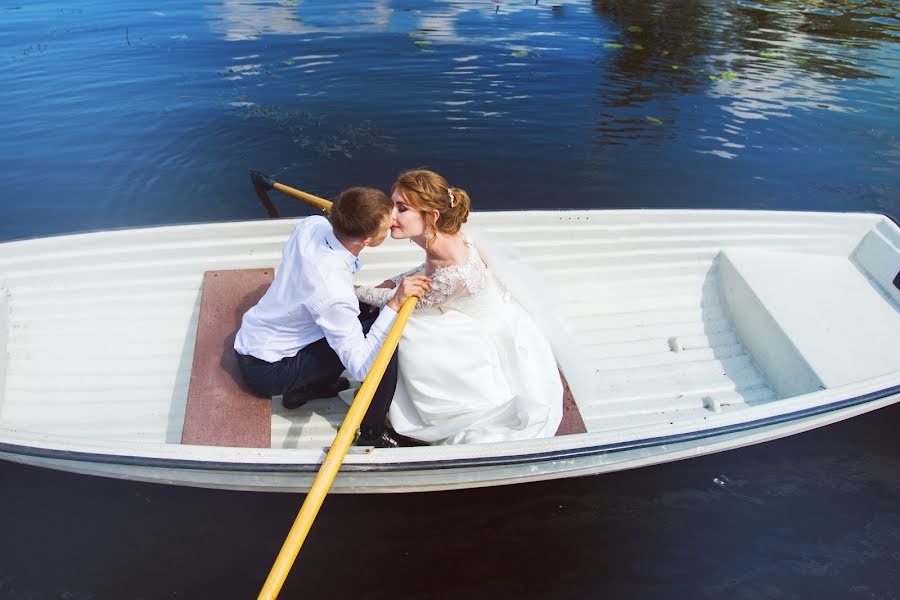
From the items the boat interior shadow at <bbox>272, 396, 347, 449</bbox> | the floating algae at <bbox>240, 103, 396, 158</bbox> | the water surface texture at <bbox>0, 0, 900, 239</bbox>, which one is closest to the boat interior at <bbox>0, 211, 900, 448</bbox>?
the boat interior shadow at <bbox>272, 396, 347, 449</bbox>

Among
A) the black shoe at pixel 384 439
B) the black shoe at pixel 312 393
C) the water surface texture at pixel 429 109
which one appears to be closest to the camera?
the black shoe at pixel 384 439

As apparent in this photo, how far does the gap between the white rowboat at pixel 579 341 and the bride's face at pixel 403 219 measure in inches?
49.4

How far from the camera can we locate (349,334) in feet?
11.0

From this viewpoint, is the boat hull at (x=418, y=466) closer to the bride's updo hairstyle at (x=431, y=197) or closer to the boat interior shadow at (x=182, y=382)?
the boat interior shadow at (x=182, y=382)

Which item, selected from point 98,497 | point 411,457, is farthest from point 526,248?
point 98,497

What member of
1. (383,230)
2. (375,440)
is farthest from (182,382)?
(383,230)

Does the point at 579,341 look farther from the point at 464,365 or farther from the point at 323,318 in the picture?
the point at 323,318

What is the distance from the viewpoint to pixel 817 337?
4785 millimetres

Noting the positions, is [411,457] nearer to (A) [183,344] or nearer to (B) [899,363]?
(A) [183,344]

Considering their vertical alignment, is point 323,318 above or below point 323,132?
above

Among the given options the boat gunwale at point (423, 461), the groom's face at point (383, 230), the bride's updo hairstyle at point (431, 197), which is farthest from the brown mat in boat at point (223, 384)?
the bride's updo hairstyle at point (431, 197)

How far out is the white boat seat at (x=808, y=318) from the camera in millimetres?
4602

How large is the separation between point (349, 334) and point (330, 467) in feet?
2.42

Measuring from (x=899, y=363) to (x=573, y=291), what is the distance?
257 centimetres
